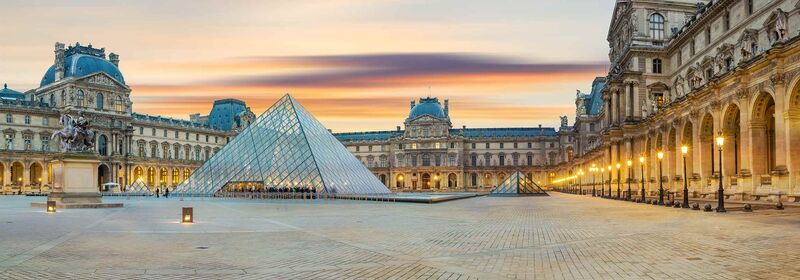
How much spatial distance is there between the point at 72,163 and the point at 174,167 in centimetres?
8531

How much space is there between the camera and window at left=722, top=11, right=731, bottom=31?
41438 millimetres

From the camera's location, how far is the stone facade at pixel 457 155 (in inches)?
5162

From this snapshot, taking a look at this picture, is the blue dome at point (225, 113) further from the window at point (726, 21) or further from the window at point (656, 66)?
the window at point (726, 21)

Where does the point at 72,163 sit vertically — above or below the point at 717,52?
below

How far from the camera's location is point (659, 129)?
46.2m

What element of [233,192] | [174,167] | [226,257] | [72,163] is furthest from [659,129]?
[174,167]

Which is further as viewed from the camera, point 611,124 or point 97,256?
point 611,124

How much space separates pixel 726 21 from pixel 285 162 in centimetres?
3318

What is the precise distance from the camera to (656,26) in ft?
179

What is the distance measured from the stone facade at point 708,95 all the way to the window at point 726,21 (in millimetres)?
62

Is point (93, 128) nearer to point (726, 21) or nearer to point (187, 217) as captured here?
point (726, 21)

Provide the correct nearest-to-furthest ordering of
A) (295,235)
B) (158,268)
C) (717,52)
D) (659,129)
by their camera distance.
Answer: (158,268) < (295,235) < (717,52) < (659,129)

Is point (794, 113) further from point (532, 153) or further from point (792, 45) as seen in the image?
point (532, 153)

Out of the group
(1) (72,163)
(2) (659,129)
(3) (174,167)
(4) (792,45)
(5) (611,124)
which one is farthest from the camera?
(3) (174,167)
